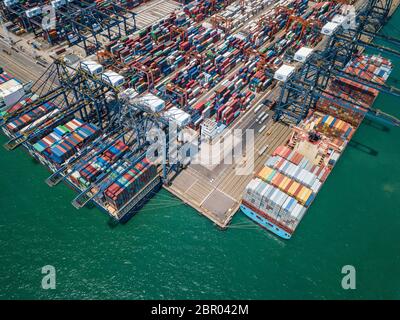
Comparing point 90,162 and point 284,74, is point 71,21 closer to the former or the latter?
point 90,162

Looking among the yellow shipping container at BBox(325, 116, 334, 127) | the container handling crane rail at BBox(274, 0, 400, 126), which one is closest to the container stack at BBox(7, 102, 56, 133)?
the container handling crane rail at BBox(274, 0, 400, 126)

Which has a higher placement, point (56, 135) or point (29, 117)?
point (29, 117)

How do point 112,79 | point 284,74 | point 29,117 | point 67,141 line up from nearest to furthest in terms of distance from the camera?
point 112,79 → point 67,141 → point 29,117 → point 284,74

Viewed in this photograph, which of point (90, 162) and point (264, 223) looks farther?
point (90, 162)

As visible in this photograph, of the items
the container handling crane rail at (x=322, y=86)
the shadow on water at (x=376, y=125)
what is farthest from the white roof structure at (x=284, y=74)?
the shadow on water at (x=376, y=125)

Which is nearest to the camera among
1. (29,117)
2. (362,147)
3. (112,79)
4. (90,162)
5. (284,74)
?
(90,162)

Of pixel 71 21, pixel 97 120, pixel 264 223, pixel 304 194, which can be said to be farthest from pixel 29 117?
pixel 304 194

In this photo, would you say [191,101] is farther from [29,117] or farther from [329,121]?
[29,117]

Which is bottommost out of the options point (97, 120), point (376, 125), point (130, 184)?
point (376, 125)
